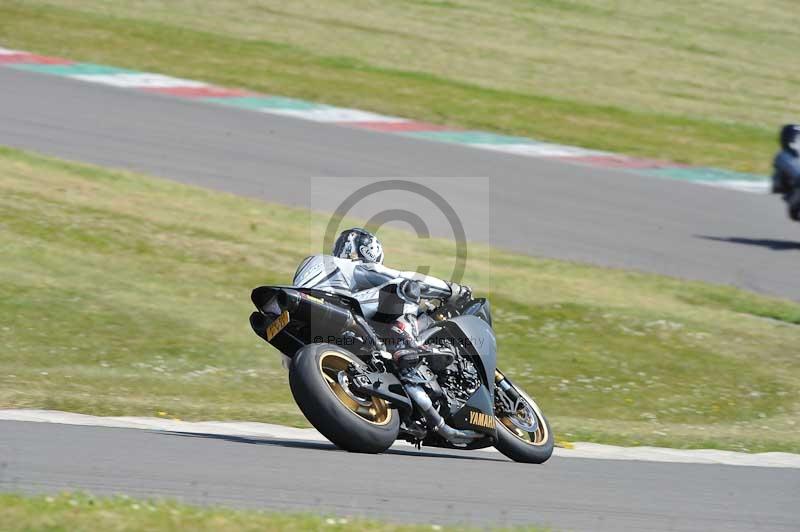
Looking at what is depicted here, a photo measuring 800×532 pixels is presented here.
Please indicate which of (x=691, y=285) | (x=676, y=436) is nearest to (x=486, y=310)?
(x=676, y=436)

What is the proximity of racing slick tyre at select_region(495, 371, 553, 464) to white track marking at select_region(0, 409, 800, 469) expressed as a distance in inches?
18.0

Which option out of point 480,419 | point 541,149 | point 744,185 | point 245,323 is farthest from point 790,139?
point 480,419

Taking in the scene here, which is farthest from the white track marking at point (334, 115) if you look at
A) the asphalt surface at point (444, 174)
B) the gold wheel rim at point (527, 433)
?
the gold wheel rim at point (527, 433)

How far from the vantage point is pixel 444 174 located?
64.1 feet

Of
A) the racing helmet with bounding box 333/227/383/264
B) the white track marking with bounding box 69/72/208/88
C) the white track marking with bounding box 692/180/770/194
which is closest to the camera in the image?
the racing helmet with bounding box 333/227/383/264

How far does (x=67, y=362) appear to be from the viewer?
37.5ft

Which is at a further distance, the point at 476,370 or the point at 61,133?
the point at 61,133

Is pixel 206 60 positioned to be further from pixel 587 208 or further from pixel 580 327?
pixel 580 327

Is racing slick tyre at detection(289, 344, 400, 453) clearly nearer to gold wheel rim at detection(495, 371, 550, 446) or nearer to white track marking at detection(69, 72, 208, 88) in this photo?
gold wheel rim at detection(495, 371, 550, 446)

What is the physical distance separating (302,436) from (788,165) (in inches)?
441

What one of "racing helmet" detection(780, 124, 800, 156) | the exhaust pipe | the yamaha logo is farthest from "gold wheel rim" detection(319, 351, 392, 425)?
"racing helmet" detection(780, 124, 800, 156)

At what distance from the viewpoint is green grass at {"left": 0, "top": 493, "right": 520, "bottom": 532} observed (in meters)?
5.28

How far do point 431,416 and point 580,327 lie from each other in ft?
21.0

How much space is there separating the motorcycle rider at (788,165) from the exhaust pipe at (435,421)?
1135 centimetres
